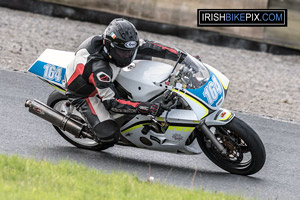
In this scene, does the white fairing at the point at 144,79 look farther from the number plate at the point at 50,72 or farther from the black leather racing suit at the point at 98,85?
the number plate at the point at 50,72

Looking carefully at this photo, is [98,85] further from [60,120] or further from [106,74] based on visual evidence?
[60,120]

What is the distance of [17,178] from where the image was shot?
5125 mm

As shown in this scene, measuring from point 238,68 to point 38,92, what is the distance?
481 cm

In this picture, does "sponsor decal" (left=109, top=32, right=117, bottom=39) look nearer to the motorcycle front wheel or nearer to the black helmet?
the black helmet

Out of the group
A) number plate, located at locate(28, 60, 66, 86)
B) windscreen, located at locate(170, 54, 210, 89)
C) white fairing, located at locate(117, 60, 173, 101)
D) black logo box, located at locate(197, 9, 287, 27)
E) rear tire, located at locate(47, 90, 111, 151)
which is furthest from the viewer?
black logo box, located at locate(197, 9, 287, 27)

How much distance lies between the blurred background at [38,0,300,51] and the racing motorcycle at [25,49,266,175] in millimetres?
7161

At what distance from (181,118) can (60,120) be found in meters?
1.43

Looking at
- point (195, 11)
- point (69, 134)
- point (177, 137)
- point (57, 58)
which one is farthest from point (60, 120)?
point (195, 11)

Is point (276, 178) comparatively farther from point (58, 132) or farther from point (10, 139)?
point (10, 139)

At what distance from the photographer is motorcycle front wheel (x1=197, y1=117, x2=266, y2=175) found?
6195 millimetres

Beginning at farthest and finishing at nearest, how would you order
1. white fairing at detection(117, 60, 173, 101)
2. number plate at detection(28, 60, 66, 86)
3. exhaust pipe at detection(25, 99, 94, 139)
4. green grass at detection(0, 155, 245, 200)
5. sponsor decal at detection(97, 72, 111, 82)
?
number plate at detection(28, 60, 66, 86), exhaust pipe at detection(25, 99, 94, 139), white fairing at detection(117, 60, 173, 101), sponsor decal at detection(97, 72, 111, 82), green grass at detection(0, 155, 245, 200)

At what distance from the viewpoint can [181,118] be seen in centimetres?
627

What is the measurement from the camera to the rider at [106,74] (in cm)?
616

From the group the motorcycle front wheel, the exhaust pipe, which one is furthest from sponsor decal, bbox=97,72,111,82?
the motorcycle front wheel
